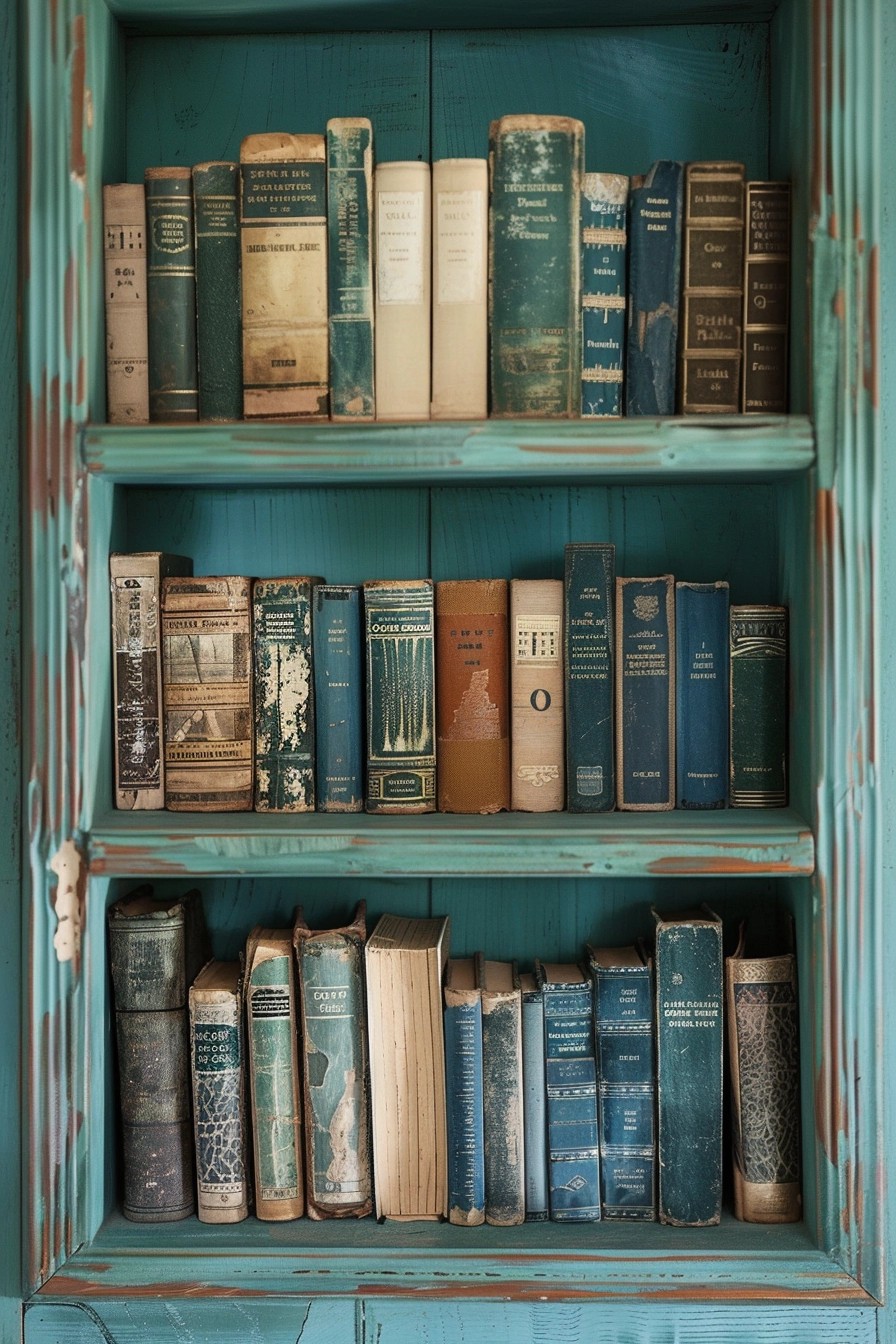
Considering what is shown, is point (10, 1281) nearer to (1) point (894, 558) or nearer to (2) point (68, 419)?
(2) point (68, 419)

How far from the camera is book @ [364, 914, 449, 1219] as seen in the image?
117 cm

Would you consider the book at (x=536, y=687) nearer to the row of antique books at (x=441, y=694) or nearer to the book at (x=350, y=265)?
the row of antique books at (x=441, y=694)

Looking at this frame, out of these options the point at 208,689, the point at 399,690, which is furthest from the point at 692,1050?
the point at 208,689

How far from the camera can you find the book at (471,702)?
1.19 meters

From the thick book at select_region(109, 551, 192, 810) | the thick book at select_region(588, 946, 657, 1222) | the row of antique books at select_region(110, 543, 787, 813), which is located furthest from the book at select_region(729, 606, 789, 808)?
the thick book at select_region(109, 551, 192, 810)

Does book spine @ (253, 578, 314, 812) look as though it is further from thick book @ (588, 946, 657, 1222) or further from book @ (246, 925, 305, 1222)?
thick book @ (588, 946, 657, 1222)

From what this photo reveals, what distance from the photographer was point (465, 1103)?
45.7 inches

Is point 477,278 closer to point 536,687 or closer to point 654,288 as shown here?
point 654,288

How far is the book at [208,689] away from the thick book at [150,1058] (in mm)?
141

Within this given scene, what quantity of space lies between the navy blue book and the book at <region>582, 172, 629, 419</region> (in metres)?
0.22

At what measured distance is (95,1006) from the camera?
3.82ft

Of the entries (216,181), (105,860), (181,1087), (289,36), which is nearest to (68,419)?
(216,181)

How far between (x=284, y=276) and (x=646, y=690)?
1.84 feet

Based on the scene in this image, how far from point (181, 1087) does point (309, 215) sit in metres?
0.91
